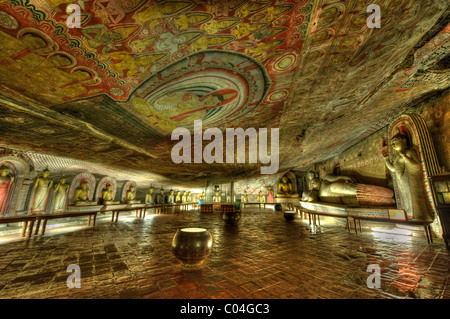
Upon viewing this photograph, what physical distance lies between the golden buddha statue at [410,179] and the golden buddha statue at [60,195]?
46.6ft

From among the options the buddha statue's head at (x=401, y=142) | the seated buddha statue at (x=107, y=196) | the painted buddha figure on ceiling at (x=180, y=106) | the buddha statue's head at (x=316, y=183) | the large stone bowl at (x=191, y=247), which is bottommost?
the large stone bowl at (x=191, y=247)

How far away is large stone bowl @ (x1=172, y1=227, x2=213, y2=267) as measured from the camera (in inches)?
101

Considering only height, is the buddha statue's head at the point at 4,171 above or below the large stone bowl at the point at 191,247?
above

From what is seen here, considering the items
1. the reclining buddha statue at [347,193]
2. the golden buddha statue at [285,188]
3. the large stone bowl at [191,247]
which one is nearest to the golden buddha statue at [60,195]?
the large stone bowl at [191,247]

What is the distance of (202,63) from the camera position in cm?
270

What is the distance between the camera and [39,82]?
2709 millimetres

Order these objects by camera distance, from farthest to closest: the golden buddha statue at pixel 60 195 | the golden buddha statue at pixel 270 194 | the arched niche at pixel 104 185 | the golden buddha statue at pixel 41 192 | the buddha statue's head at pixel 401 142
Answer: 1. the golden buddha statue at pixel 270 194
2. the arched niche at pixel 104 185
3. the golden buddha statue at pixel 60 195
4. the golden buddha statue at pixel 41 192
5. the buddha statue's head at pixel 401 142

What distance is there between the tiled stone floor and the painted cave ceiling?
2.96 m

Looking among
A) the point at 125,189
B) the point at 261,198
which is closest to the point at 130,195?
the point at 125,189

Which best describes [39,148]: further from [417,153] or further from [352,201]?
[352,201]

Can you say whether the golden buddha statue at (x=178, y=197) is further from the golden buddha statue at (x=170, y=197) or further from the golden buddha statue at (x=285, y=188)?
the golden buddha statue at (x=285, y=188)

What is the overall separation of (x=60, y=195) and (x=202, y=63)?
10.1 m

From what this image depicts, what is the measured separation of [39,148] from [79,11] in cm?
637

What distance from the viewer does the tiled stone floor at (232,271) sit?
77.3 inches
